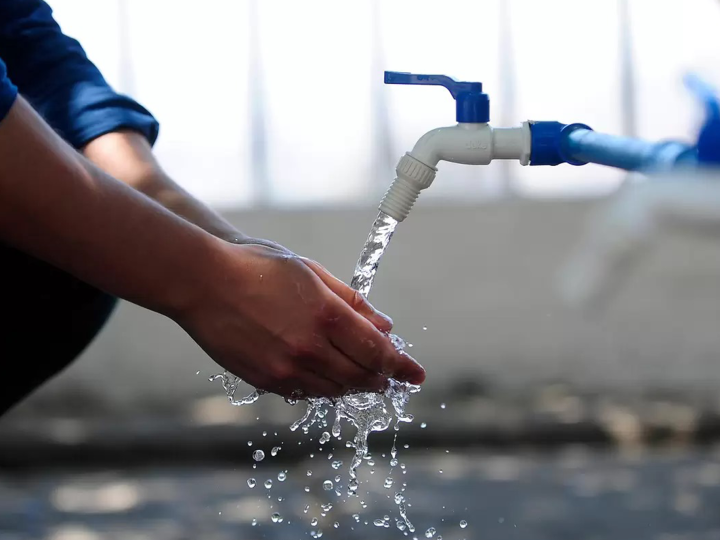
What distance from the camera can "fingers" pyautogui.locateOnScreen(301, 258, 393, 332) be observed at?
0.72m

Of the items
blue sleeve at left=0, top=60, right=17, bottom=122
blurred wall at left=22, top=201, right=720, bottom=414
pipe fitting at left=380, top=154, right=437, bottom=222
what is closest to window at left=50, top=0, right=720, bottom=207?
blurred wall at left=22, top=201, right=720, bottom=414

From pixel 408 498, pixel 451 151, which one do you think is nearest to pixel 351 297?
pixel 451 151

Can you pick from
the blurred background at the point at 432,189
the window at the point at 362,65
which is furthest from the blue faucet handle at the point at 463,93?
the window at the point at 362,65

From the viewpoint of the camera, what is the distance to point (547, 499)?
64.1 inches

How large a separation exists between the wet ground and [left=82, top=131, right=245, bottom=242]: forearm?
27.8 inches

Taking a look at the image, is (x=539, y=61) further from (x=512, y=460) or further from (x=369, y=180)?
(x=512, y=460)

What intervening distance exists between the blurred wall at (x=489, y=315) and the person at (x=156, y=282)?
4.96 ft

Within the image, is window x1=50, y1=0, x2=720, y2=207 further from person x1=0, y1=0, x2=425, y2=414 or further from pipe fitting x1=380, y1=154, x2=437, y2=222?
pipe fitting x1=380, y1=154, x2=437, y2=222

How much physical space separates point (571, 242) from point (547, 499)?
3.13 feet

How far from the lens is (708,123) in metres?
0.40

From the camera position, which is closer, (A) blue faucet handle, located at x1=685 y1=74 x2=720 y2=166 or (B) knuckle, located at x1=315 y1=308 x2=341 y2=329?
(A) blue faucet handle, located at x1=685 y1=74 x2=720 y2=166

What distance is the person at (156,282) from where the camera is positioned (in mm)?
599

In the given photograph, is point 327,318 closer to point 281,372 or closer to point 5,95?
point 281,372

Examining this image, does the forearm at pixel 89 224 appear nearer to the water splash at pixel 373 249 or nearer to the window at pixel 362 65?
the water splash at pixel 373 249
